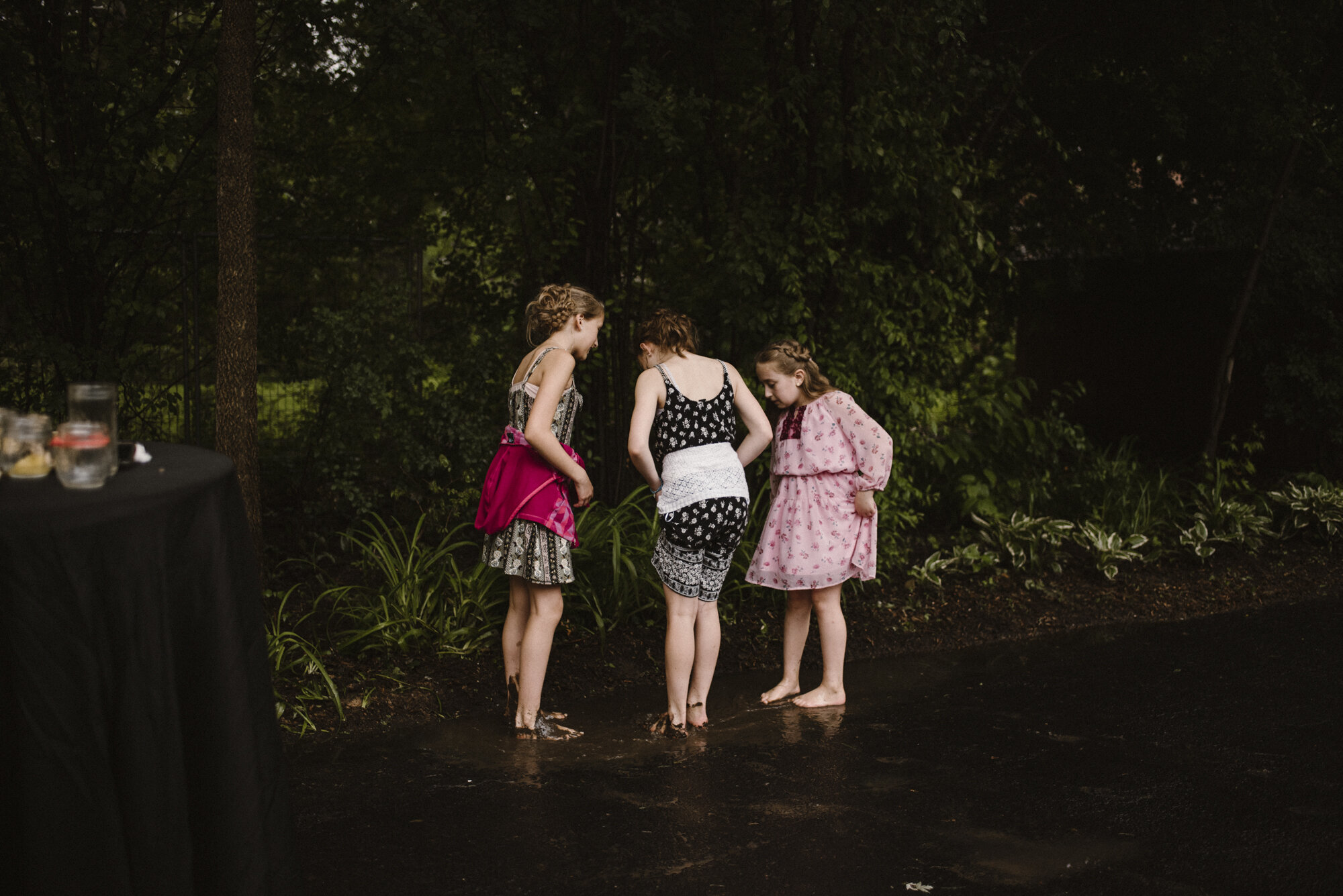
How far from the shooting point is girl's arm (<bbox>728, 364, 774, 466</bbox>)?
15.2ft

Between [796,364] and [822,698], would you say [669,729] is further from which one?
[796,364]

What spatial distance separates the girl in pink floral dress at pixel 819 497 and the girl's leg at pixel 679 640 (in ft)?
1.99

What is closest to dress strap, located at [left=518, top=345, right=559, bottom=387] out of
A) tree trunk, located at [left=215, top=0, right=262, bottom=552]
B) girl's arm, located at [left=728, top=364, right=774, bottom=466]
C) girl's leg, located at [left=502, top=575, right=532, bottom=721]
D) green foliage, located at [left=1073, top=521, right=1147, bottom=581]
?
girl's arm, located at [left=728, top=364, right=774, bottom=466]

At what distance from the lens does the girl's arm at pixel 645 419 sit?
4379mm

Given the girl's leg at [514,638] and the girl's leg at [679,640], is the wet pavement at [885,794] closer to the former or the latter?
the girl's leg at [514,638]

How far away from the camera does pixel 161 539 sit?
2414 millimetres

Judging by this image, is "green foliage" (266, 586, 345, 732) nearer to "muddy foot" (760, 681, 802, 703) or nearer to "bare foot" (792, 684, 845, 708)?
"muddy foot" (760, 681, 802, 703)

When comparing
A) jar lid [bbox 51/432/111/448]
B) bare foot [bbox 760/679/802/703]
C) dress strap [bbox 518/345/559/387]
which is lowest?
bare foot [bbox 760/679/802/703]

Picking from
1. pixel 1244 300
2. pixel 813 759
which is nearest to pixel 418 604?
pixel 813 759

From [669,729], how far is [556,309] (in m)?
1.84

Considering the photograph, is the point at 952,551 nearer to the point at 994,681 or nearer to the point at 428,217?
the point at 994,681

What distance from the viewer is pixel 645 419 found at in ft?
14.5

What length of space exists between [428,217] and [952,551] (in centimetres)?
433

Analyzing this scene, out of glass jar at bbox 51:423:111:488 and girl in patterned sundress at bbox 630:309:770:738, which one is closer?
glass jar at bbox 51:423:111:488
